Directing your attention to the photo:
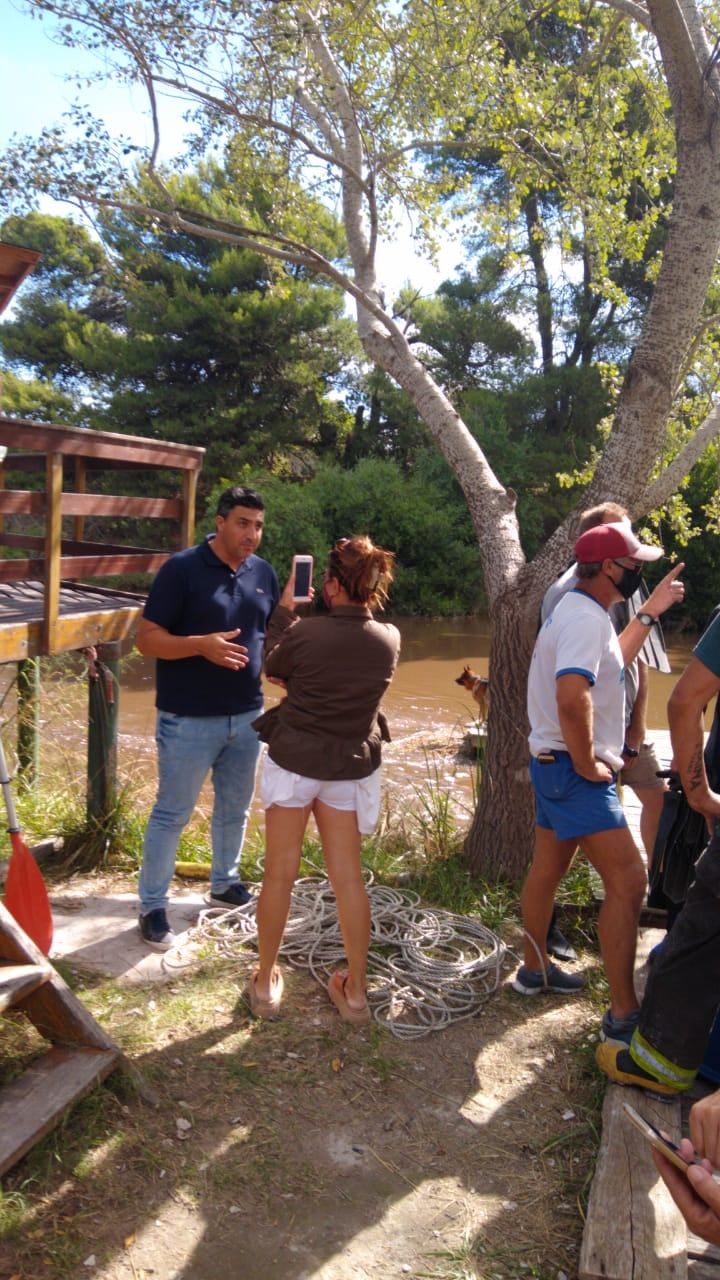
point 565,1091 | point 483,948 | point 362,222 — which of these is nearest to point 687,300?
point 362,222

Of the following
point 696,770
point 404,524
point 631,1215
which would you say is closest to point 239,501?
point 696,770

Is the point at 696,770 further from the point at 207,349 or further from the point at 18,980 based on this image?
the point at 207,349

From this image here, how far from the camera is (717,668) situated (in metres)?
2.84

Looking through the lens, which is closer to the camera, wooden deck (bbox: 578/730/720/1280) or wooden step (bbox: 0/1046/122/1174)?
wooden deck (bbox: 578/730/720/1280)

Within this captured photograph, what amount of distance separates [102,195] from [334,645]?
442cm

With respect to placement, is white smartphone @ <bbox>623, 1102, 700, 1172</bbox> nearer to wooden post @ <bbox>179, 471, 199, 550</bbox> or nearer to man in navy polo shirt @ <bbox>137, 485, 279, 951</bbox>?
man in navy polo shirt @ <bbox>137, 485, 279, 951</bbox>

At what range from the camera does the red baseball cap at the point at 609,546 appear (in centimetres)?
331

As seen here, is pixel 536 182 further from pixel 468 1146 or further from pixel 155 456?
pixel 468 1146

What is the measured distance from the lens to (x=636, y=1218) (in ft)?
8.06

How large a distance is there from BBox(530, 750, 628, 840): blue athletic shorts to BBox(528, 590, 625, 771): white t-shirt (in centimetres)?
8

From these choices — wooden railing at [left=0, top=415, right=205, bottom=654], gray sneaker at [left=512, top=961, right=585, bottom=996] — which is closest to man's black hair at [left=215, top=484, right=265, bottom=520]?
wooden railing at [left=0, top=415, right=205, bottom=654]

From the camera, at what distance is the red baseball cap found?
10.9 ft

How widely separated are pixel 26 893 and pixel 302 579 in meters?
1.59

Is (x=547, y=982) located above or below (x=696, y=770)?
below
